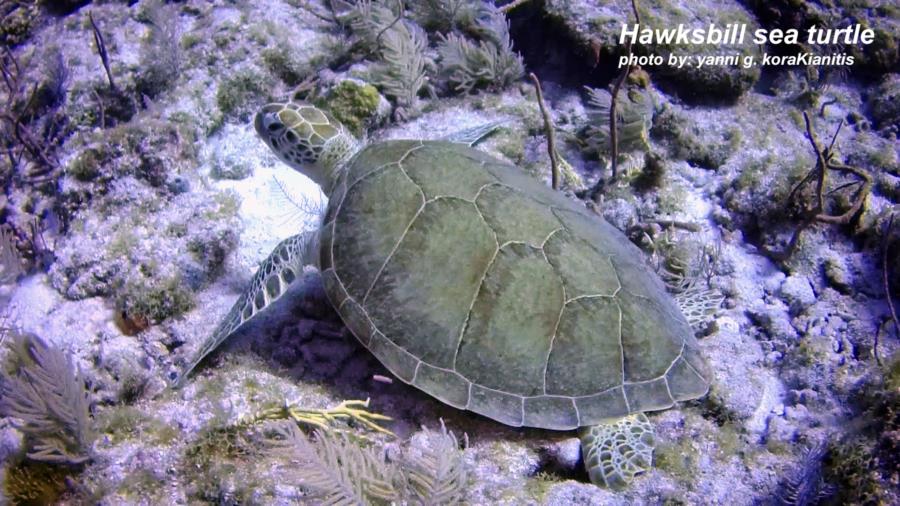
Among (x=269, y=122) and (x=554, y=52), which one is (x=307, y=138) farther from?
(x=554, y=52)

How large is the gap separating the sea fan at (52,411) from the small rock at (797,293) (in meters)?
4.27

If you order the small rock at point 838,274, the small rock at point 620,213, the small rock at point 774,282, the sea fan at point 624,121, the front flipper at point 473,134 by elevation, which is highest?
the sea fan at point 624,121

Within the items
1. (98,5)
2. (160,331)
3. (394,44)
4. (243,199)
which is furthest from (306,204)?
(98,5)

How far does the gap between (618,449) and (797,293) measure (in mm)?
2018

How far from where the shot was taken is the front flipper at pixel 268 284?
9.00 ft

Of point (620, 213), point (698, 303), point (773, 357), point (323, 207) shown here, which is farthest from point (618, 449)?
point (323, 207)

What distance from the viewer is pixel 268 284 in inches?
115

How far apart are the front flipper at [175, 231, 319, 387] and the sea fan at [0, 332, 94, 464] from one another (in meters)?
0.44

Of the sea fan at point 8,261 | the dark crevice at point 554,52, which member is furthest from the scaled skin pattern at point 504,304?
the dark crevice at point 554,52

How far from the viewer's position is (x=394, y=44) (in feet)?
14.7

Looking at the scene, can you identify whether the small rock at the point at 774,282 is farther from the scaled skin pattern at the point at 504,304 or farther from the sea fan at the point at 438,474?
the sea fan at the point at 438,474

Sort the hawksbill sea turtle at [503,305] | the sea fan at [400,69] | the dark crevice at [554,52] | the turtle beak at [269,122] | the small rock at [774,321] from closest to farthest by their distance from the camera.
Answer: the hawksbill sea turtle at [503,305] → the small rock at [774,321] → the turtle beak at [269,122] → the sea fan at [400,69] → the dark crevice at [554,52]

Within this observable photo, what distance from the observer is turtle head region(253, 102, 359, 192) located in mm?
3551

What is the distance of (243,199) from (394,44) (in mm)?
1955
